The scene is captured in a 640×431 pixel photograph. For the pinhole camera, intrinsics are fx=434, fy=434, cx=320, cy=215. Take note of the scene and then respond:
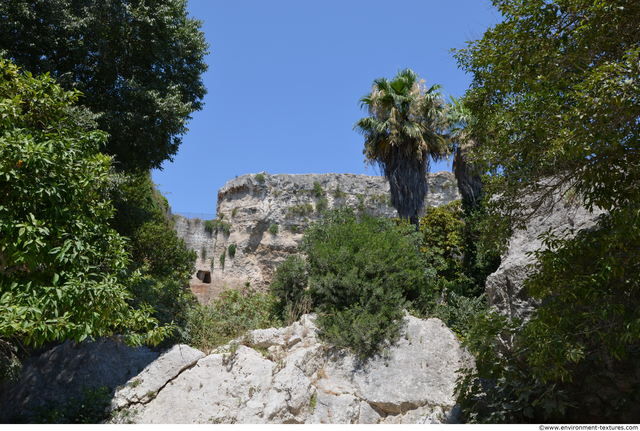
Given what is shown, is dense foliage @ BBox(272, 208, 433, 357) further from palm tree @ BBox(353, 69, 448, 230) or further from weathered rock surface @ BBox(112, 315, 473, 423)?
palm tree @ BBox(353, 69, 448, 230)

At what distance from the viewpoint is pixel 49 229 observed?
5258 mm

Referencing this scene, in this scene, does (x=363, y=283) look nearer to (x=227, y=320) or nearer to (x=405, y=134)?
(x=227, y=320)

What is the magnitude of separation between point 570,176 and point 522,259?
8.74ft

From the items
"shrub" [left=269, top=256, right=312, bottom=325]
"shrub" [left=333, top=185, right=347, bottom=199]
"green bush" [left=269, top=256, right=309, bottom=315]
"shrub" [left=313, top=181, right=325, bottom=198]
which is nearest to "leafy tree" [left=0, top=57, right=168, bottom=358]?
"shrub" [left=269, top=256, right=312, bottom=325]

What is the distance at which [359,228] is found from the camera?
12844mm

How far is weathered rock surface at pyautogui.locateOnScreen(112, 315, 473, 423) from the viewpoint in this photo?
8.78m

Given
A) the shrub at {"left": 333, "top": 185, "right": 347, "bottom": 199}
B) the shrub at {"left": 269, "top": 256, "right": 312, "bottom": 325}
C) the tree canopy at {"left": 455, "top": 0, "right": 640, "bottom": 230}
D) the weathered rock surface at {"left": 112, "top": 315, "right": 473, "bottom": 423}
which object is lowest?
the weathered rock surface at {"left": 112, "top": 315, "right": 473, "bottom": 423}

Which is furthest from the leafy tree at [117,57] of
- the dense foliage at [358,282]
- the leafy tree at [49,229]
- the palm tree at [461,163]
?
the palm tree at [461,163]

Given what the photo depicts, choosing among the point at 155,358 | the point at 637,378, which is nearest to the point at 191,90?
the point at 155,358

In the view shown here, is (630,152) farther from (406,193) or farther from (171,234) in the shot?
(171,234)

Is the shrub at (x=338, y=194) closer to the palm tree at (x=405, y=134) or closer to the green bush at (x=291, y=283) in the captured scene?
the palm tree at (x=405, y=134)

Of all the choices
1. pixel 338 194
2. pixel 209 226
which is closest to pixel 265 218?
pixel 209 226

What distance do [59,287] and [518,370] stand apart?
6897 millimetres

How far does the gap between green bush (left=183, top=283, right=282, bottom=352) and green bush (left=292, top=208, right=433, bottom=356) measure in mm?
1607
